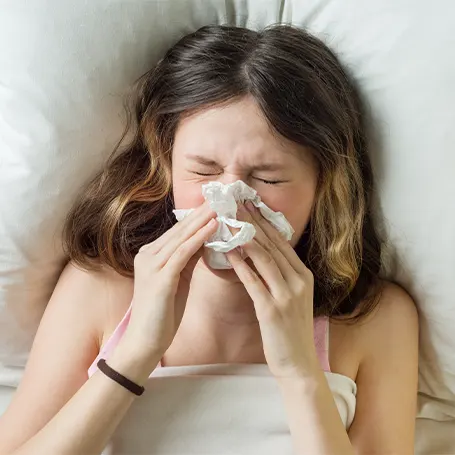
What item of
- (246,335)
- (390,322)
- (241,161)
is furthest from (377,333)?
(241,161)

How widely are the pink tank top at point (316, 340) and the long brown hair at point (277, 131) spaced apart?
0.08ft

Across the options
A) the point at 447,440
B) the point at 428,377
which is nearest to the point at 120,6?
the point at 428,377

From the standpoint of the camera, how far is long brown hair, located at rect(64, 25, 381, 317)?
3.34 ft

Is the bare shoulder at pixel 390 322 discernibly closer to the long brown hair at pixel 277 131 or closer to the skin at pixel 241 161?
the long brown hair at pixel 277 131

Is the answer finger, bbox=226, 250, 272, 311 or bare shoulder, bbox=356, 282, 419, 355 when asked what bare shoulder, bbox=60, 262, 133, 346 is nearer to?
finger, bbox=226, 250, 272, 311

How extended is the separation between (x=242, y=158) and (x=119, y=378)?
37 centimetres

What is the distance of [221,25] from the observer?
3.64 feet

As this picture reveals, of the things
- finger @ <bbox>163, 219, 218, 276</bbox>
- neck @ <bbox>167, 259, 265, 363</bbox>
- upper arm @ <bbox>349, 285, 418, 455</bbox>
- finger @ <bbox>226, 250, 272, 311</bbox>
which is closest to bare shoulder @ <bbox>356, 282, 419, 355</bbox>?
upper arm @ <bbox>349, 285, 418, 455</bbox>

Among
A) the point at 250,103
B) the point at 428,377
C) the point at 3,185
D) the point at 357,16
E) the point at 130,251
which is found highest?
the point at 357,16

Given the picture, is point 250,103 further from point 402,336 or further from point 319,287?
point 402,336

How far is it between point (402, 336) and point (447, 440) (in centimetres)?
28

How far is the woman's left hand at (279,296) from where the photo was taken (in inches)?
38.0

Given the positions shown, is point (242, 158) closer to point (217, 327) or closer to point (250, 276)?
point (250, 276)

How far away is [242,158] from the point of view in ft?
3.16
